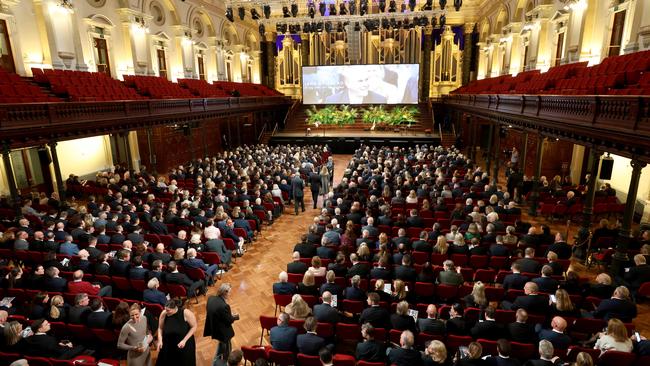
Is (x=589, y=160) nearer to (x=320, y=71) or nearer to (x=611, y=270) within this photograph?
(x=611, y=270)

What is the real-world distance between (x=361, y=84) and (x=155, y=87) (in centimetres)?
1390

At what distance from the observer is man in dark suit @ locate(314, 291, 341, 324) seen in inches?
191

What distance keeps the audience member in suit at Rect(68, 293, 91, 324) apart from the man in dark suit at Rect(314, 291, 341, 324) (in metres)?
2.97

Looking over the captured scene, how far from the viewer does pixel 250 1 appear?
19.5 metres

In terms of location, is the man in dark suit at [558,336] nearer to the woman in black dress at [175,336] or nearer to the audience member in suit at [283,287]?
the audience member in suit at [283,287]

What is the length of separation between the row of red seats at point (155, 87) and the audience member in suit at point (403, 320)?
13.9 meters

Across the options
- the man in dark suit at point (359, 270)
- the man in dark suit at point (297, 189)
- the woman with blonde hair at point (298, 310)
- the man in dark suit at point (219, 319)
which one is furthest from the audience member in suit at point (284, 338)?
the man in dark suit at point (297, 189)

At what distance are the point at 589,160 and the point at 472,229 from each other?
26.5ft

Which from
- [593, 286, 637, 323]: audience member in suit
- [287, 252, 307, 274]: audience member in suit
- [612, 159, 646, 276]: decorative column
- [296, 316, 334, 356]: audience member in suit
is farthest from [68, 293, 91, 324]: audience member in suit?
[612, 159, 646, 276]: decorative column

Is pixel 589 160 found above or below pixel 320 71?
below

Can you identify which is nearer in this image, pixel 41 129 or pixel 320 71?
pixel 41 129

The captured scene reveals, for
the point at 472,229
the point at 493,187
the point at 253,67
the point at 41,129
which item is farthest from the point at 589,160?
the point at 253,67

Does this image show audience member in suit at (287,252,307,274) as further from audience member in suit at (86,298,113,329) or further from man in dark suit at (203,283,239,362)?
audience member in suit at (86,298,113,329)

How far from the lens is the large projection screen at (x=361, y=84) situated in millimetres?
24891
